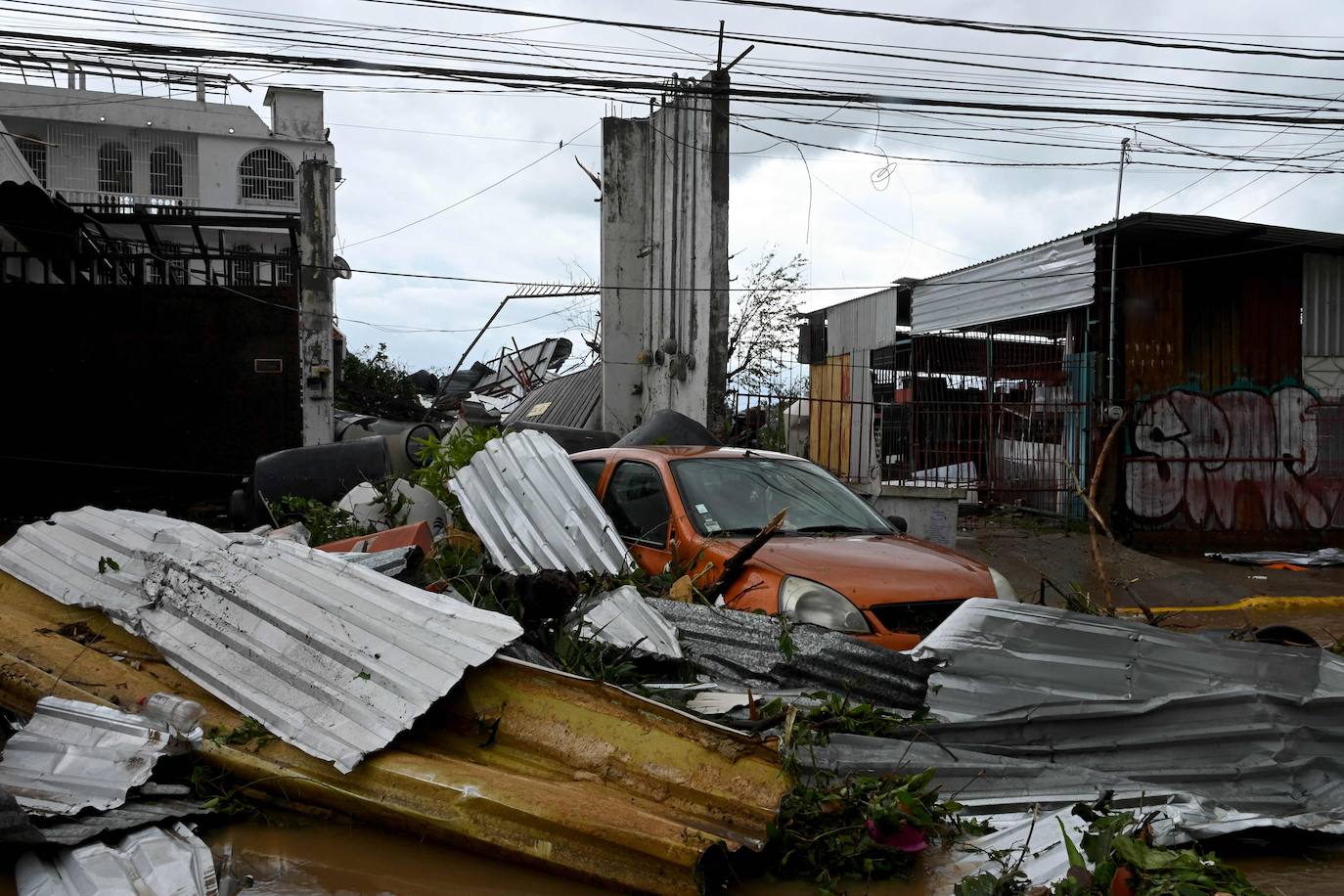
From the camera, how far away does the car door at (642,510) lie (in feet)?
19.8

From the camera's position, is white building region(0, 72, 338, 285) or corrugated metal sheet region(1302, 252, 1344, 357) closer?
corrugated metal sheet region(1302, 252, 1344, 357)

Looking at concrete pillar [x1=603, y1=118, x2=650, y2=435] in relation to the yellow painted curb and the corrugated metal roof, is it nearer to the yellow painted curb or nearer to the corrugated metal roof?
the corrugated metal roof

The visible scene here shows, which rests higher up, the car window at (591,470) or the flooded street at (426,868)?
the car window at (591,470)

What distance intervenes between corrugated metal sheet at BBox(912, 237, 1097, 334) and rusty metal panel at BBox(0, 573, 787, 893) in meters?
11.0

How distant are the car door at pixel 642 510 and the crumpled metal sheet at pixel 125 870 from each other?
9.91 ft

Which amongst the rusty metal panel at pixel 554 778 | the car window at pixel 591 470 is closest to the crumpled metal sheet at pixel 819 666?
the rusty metal panel at pixel 554 778

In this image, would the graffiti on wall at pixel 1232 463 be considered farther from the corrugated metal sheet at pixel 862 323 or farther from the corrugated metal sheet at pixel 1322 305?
the corrugated metal sheet at pixel 862 323

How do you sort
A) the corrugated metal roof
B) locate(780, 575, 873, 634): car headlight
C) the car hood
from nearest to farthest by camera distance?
locate(780, 575, 873, 634): car headlight, the car hood, the corrugated metal roof

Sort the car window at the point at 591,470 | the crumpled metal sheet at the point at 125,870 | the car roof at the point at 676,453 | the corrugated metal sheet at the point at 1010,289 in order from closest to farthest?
the crumpled metal sheet at the point at 125,870, the car roof at the point at 676,453, the car window at the point at 591,470, the corrugated metal sheet at the point at 1010,289

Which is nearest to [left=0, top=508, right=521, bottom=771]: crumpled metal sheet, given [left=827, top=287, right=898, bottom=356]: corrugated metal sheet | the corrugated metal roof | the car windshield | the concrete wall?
the car windshield

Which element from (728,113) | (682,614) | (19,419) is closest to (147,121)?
(19,419)

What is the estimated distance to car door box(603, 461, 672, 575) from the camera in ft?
19.8

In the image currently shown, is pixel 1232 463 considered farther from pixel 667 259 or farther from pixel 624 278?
pixel 624 278

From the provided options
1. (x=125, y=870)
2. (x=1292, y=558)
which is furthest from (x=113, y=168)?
(x=125, y=870)
